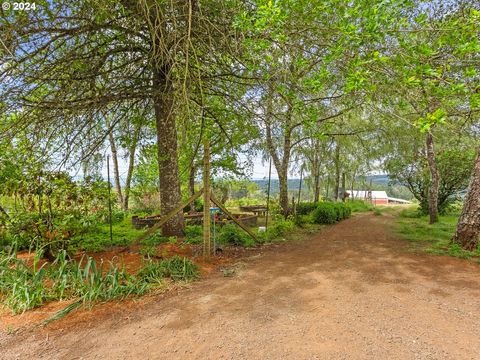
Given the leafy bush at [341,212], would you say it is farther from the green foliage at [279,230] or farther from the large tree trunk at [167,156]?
the large tree trunk at [167,156]

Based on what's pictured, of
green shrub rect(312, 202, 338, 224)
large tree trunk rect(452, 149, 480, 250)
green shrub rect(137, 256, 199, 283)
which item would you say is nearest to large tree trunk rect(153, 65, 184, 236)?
green shrub rect(137, 256, 199, 283)

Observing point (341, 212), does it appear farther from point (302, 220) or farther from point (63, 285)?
point (63, 285)

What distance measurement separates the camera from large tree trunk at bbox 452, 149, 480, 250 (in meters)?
5.08

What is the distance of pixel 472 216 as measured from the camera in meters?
5.16

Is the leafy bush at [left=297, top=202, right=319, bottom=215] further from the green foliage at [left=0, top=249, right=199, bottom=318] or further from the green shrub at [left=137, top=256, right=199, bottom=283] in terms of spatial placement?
the green foliage at [left=0, top=249, right=199, bottom=318]

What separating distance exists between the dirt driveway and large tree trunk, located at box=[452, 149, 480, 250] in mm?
1540

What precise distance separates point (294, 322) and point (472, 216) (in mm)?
4821

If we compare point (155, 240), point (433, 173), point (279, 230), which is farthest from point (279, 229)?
point (433, 173)

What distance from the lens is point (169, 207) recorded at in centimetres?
550

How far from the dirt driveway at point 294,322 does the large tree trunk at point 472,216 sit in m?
1.54

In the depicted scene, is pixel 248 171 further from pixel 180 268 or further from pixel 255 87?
pixel 180 268

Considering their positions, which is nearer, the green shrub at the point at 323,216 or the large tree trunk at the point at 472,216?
the large tree trunk at the point at 472,216

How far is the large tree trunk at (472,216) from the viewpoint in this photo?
5078 millimetres

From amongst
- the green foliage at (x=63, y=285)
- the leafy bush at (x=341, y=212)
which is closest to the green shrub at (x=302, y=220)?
the leafy bush at (x=341, y=212)
